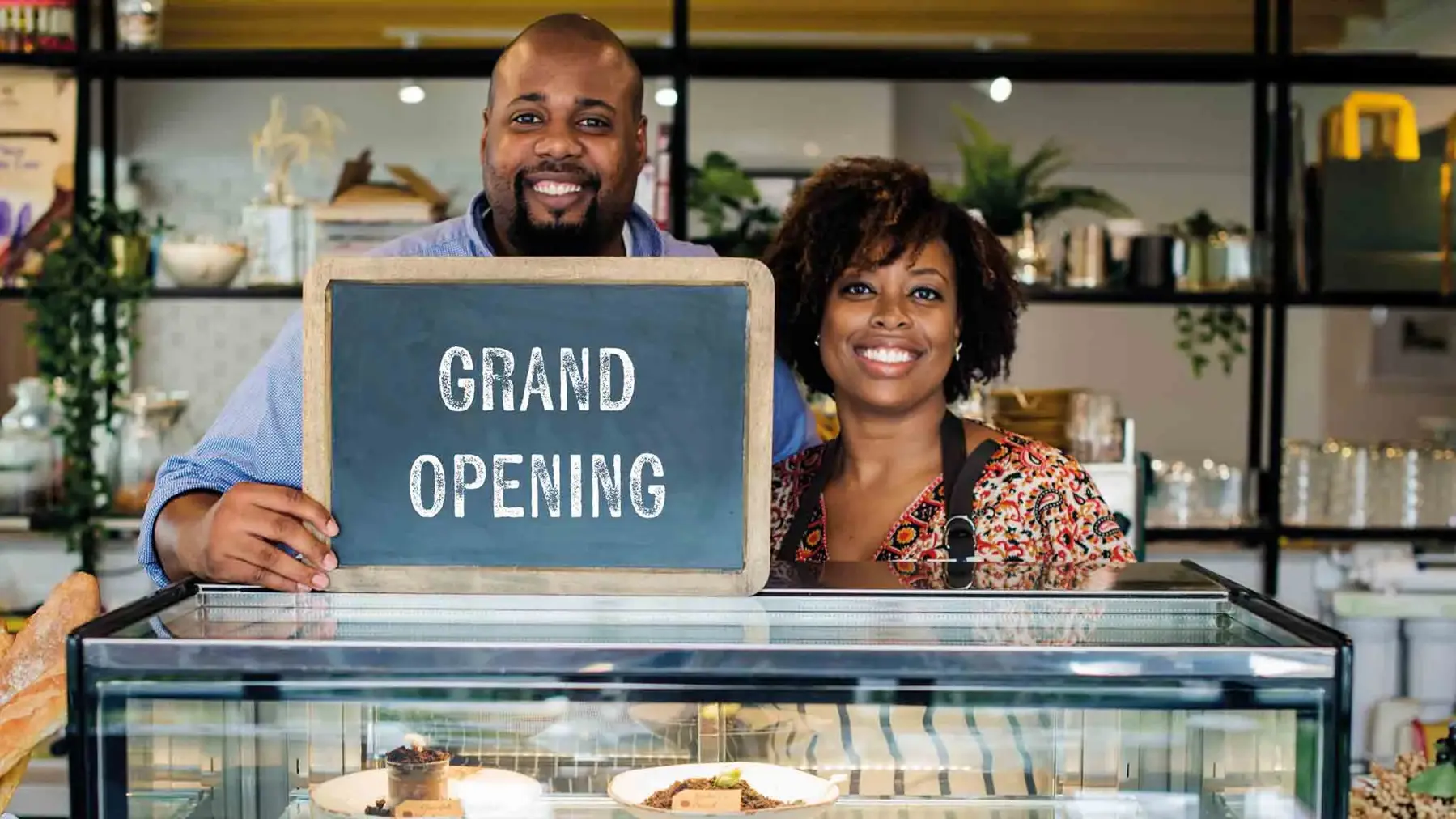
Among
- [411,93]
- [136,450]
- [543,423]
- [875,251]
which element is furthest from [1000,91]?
[543,423]

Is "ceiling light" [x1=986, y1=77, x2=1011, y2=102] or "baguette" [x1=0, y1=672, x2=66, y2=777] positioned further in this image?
"ceiling light" [x1=986, y1=77, x2=1011, y2=102]

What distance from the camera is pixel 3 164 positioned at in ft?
12.6

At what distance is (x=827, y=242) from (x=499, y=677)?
3.08ft

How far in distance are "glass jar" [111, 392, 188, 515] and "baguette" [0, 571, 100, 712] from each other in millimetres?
2669

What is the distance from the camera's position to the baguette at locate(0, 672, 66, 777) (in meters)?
1.17

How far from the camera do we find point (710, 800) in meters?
1.12

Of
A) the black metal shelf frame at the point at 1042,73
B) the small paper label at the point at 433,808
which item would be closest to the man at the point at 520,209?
the small paper label at the point at 433,808

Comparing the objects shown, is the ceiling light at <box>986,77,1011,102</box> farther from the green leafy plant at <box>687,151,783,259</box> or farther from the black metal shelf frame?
the green leafy plant at <box>687,151,783,259</box>

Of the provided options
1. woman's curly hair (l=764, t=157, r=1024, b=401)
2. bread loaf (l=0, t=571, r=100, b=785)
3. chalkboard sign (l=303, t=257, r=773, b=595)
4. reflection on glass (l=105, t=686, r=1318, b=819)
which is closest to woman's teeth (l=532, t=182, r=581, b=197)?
woman's curly hair (l=764, t=157, r=1024, b=401)

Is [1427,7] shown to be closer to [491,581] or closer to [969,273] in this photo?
[969,273]

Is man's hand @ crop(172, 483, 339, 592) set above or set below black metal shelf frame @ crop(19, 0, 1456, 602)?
below

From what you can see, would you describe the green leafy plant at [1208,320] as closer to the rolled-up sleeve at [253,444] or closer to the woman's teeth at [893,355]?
the woman's teeth at [893,355]

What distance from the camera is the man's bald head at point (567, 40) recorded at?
5.53 feet

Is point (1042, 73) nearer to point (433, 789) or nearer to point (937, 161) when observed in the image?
point (937, 161)
